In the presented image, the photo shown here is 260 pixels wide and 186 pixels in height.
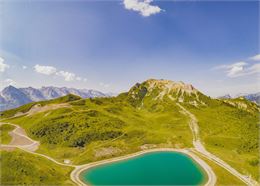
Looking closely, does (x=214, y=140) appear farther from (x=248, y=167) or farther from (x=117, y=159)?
(x=117, y=159)

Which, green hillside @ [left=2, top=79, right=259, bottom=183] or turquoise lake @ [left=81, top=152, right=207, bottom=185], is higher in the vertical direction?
green hillside @ [left=2, top=79, right=259, bottom=183]

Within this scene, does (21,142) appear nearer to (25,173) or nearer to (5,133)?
(5,133)

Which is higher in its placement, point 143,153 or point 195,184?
point 143,153

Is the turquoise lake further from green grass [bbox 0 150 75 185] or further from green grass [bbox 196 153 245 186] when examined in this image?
green grass [bbox 0 150 75 185]

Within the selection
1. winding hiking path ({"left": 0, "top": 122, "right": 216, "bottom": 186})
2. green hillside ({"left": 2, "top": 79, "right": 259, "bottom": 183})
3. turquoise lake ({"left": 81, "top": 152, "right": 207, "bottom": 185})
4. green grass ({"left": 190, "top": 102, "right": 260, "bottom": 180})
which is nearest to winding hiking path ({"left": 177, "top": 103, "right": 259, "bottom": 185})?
green grass ({"left": 190, "top": 102, "right": 260, "bottom": 180})

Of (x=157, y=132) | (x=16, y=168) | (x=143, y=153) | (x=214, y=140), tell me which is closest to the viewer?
(x=16, y=168)

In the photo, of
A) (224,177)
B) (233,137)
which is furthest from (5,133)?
(233,137)

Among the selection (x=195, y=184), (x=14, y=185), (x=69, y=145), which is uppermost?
(x=69, y=145)

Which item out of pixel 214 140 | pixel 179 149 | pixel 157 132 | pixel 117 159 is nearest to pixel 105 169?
pixel 117 159
